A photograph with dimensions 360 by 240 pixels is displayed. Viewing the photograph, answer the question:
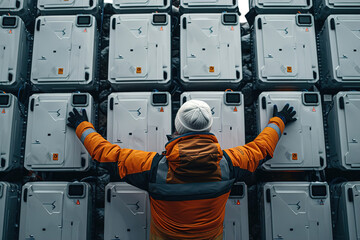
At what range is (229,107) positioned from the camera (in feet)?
9.29

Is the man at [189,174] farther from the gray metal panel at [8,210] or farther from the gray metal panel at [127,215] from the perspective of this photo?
the gray metal panel at [8,210]

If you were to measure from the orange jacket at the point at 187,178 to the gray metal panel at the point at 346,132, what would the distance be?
1.25 metres

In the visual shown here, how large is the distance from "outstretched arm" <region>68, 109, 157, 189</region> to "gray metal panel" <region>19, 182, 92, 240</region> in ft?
2.14

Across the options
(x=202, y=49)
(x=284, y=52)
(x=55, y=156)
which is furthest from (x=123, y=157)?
(x=284, y=52)

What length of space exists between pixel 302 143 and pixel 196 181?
4.90 feet

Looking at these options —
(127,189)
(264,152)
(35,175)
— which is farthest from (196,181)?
(35,175)

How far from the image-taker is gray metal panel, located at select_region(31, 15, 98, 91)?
2.93 m

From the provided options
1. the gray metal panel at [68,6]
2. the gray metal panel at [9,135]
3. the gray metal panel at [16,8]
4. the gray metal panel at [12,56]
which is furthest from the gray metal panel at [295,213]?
the gray metal panel at [16,8]

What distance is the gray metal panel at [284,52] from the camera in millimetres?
2928

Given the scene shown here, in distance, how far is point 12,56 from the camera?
9.86ft

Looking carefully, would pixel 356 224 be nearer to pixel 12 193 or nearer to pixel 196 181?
pixel 196 181

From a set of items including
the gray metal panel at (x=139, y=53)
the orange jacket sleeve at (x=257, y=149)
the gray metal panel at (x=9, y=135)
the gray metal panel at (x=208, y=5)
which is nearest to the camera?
the orange jacket sleeve at (x=257, y=149)

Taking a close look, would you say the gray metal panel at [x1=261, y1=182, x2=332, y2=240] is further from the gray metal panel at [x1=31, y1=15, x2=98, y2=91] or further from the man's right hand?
the gray metal panel at [x1=31, y1=15, x2=98, y2=91]

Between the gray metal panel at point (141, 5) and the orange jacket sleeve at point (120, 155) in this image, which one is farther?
the gray metal panel at point (141, 5)
